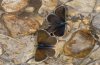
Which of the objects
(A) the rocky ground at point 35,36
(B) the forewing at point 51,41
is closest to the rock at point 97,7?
(A) the rocky ground at point 35,36

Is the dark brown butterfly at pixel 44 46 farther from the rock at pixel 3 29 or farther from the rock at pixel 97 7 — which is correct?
the rock at pixel 97 7

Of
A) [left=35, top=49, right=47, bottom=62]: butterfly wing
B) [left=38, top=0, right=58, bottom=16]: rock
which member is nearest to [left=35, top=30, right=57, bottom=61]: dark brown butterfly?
[left=35, top=49, right=47, bottom=62]: butterfly wing

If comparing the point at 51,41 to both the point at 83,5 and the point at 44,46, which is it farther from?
the point at 83,5

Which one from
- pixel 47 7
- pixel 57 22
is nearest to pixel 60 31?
pixel 57 22

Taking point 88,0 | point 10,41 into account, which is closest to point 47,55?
point 10,41

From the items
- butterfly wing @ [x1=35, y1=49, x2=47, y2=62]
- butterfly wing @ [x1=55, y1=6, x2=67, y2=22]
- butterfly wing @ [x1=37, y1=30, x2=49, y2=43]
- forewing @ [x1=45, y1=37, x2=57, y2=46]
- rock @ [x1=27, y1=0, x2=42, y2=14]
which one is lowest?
butterfly wing @ [x1=35, y1=49, x2=47, y2=62]

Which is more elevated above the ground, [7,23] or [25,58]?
[7,23]

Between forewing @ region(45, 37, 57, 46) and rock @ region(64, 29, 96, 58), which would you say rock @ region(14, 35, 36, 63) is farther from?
rock @ region(64, 29, 96, 58)

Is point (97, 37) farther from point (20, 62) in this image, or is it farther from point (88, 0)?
point (20, 62)
